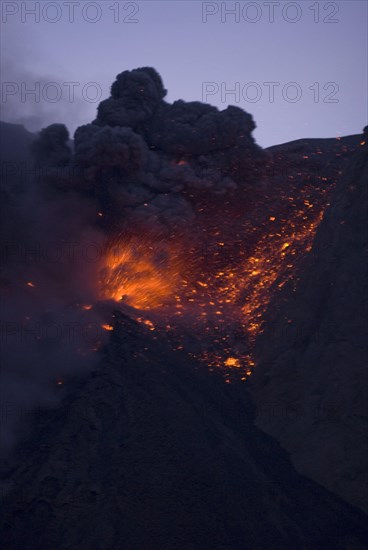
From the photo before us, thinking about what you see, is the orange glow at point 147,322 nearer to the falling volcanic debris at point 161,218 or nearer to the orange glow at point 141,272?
the falling volcanic debris at point 161,218

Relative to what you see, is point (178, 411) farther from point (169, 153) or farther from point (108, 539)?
point (169, 153)

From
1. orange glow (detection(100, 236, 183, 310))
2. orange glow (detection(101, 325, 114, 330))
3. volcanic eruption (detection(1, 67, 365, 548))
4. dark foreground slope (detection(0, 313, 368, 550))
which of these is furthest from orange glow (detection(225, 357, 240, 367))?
orange glow (detection(100, 236, 183, 310))

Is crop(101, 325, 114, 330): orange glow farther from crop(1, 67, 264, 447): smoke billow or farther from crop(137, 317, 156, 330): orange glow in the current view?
crop(1, 67, 264, 447): smoke billow

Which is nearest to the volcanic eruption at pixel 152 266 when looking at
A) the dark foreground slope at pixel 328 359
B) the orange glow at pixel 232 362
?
the orange glow at pixel 232 362

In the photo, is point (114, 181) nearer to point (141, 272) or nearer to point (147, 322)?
point (141, 272)

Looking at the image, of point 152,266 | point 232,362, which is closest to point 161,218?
point 152,266

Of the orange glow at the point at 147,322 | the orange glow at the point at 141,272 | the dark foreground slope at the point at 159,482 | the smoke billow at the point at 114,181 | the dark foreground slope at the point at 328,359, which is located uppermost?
the smoke billow at the point at 114,181

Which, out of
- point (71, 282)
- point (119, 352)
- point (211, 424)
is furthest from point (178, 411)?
point (71, 282)
